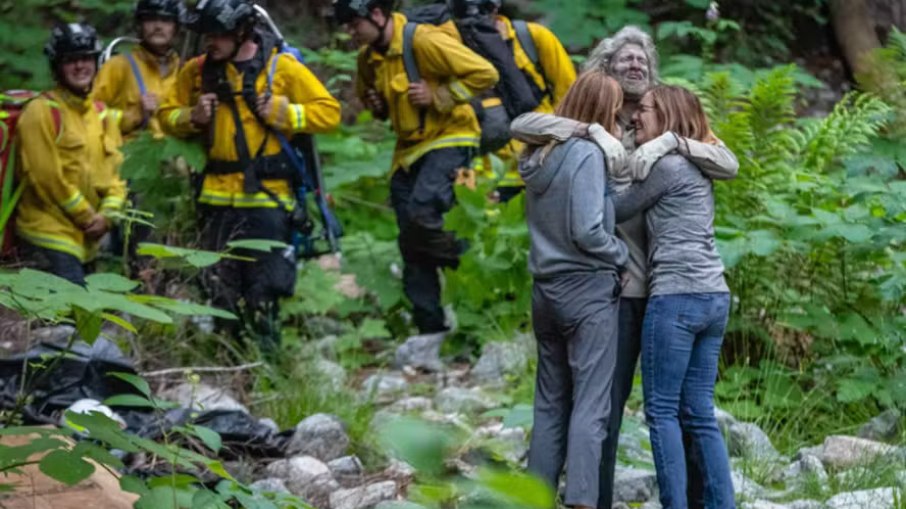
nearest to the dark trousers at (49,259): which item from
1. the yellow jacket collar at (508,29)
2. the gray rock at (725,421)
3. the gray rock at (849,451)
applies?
the yellow jacket collar at (508,29)

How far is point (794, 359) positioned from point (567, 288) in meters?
2.56

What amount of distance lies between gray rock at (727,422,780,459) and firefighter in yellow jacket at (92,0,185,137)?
4.15m

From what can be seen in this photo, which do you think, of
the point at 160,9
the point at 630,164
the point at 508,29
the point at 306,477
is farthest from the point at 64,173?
the point at 630,164

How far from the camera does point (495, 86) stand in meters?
8.64

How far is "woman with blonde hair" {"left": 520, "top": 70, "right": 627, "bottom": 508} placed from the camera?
18.0ft

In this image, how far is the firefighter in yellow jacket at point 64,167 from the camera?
7688mm

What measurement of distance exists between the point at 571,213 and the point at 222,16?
2.99 m

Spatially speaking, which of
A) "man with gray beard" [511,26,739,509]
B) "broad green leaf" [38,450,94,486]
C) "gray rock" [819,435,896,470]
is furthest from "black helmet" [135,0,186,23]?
"broad green leaf" [38,450,94,486]

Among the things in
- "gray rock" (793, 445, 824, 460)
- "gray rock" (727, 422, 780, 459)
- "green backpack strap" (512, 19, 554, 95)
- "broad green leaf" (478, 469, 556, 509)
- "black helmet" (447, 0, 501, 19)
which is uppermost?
"broad green leaf" (478, 469, 556, 509)

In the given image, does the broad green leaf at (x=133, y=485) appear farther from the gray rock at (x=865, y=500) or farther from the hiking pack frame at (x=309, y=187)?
the hiking pack frame at (x=309, y=187)

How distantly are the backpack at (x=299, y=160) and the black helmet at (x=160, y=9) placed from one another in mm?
932

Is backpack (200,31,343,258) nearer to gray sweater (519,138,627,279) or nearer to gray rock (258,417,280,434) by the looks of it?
gray rock (258,417,280,434)

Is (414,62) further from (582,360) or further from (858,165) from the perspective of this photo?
(582,360)

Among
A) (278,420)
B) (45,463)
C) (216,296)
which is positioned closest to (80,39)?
(216,296)
